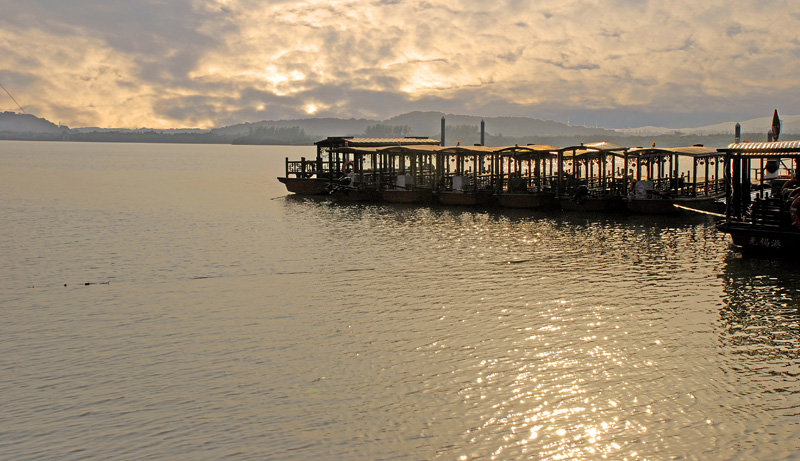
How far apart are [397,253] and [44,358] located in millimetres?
16953

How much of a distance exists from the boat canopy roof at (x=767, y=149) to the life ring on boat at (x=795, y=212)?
317 centimetres

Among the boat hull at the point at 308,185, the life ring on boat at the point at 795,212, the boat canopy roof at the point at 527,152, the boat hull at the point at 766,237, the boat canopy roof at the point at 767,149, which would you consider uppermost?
the boat canopy roof at the point at 527,152

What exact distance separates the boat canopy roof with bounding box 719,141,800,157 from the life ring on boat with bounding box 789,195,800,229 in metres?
3.17

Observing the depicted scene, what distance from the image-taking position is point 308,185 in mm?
67562

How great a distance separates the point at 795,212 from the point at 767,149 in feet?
12.2

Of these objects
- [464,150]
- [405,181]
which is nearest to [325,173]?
[405,181]

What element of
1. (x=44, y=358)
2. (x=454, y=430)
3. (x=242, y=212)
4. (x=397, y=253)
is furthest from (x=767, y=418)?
(x=242, y=212)

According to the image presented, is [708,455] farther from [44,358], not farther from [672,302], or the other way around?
[44,358]

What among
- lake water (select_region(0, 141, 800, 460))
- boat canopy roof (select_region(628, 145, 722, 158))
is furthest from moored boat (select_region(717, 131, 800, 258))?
boat canopy roof (select_region(628, 145, 722, 158))

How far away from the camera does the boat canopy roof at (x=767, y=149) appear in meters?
28.1

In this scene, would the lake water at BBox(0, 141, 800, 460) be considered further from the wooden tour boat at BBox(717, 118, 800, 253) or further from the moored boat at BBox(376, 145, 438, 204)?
the moored boat at BBox(376, 145, 438, 204)

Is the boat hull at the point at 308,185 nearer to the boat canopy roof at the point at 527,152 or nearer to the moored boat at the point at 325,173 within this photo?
the moored boat at the point at 325,173

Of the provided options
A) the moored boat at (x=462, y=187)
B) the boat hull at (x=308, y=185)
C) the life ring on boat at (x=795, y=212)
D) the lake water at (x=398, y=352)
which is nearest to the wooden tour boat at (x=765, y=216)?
the life ring on boat at (x=795, y=212)

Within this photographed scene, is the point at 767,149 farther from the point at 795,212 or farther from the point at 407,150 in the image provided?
the point at 407,150
